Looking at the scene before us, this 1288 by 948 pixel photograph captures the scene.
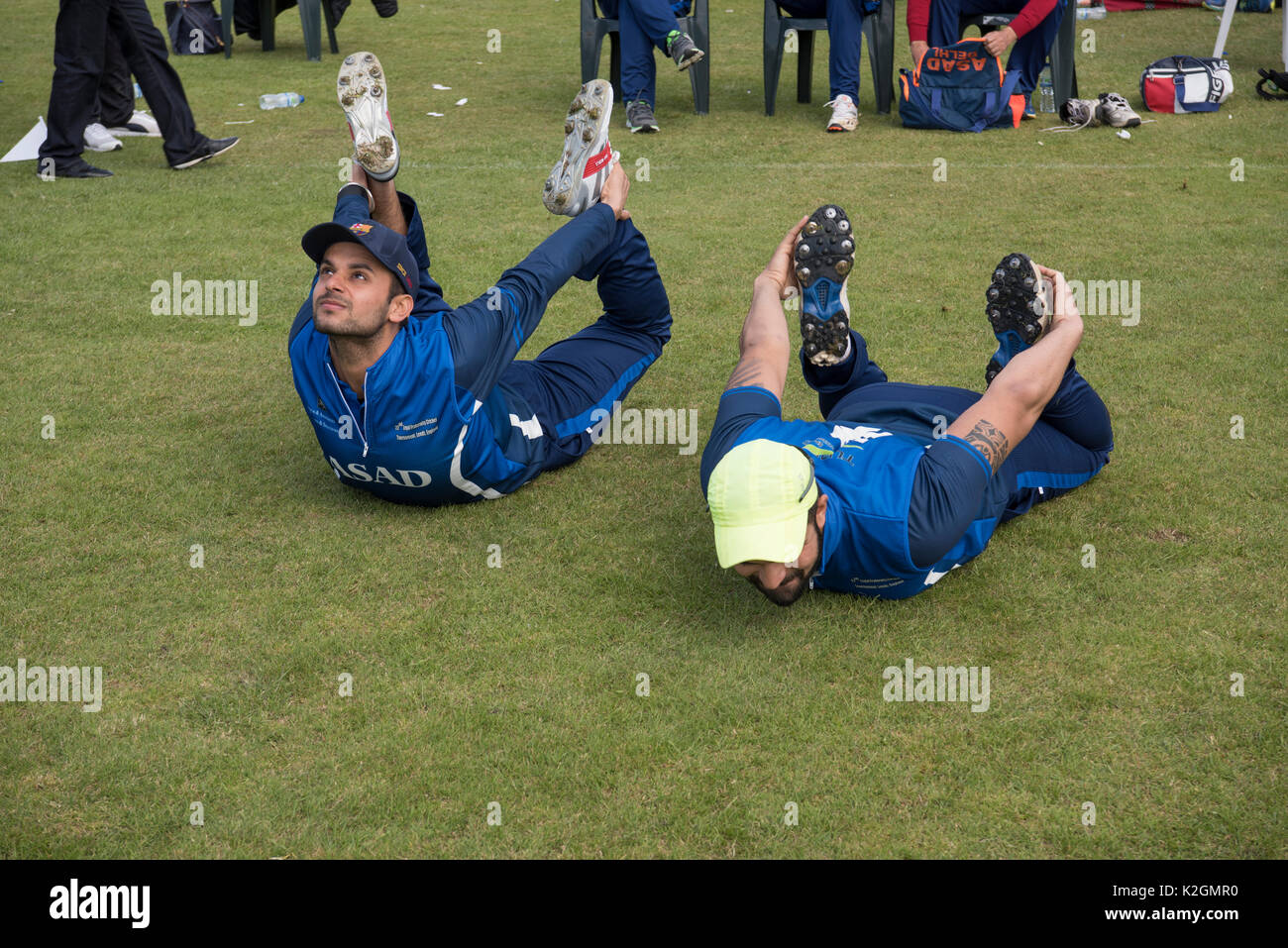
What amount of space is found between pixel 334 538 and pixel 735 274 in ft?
9.35

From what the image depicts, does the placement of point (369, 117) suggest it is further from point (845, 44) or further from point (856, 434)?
point (845, 44)

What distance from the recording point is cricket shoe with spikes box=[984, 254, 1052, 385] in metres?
3.77

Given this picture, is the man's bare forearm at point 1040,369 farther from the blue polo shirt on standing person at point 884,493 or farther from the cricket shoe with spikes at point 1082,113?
the cricket shoe with spikes at point 1082,113

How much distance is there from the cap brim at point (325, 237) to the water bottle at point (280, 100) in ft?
20.3

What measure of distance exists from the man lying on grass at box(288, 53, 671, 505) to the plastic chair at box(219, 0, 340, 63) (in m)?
7.23

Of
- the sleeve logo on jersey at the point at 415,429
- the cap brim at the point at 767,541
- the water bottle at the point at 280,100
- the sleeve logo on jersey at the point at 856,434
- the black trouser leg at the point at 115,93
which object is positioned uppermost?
the black trouser leg at the point at 115,93

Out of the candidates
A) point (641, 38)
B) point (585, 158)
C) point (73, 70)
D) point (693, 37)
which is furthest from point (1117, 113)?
point (73, 70)

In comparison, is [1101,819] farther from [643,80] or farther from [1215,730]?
[643,80]

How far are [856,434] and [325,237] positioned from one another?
1777mm

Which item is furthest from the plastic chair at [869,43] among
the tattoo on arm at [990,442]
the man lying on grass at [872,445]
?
the tattoo on arm at [990,442]

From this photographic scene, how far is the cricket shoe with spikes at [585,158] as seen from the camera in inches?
176

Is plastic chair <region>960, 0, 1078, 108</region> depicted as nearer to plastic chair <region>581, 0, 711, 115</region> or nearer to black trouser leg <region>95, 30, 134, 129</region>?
plastic chair <region>581, 0, 711, 115</region>

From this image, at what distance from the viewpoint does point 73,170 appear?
25.1 feet

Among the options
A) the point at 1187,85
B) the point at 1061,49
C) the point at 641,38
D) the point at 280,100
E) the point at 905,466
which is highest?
the point at 641,38
